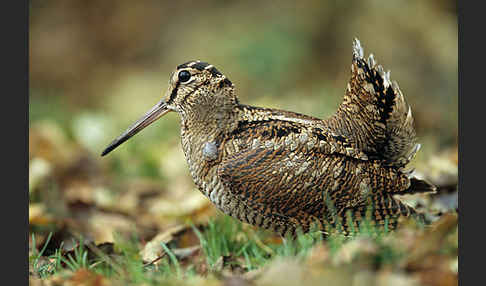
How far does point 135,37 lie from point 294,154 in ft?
30.3

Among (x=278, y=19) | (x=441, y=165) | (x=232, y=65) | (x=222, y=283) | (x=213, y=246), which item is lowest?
(x=222, y=283)

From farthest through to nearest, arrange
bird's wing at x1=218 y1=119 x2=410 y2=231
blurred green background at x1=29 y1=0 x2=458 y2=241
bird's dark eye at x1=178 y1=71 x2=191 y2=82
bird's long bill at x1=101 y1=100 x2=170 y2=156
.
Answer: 1. blurred green background at x1=29 y1=0 x2=458 y2=241
2. bird's long bill at x1=101 y1=100 x2=170 y2=156
3. bird's dark eye at x1=178 y1=71 x2=191 y2=82
4. bird's wing at x1=218 y1=119 x2=410 y2=231

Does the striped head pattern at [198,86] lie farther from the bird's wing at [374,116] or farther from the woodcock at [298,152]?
the bird's wing at [374,116]

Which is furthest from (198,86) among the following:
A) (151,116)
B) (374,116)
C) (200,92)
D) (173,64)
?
(173,64)

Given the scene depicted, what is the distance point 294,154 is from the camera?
3.79 m

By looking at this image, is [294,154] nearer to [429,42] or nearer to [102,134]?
[102,134]

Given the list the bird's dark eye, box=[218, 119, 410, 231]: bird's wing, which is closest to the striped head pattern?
the bird's dark eye

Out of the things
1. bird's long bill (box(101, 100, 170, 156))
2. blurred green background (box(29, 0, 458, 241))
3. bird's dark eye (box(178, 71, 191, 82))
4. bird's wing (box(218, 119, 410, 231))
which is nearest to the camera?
bird's wing (box(218, 119, 410, 231))

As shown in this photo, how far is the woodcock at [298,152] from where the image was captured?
147 inches

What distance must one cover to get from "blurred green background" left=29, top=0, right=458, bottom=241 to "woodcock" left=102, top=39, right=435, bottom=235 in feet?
7.26

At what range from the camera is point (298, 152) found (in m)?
3.80

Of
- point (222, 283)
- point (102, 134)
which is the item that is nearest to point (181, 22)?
point (102, 134)

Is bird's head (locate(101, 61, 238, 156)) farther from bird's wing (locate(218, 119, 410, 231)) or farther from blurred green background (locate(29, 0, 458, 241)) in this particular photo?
blurred green background (locate(29, 0, 458, 241))

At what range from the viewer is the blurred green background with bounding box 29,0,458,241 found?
6863 millimetres
